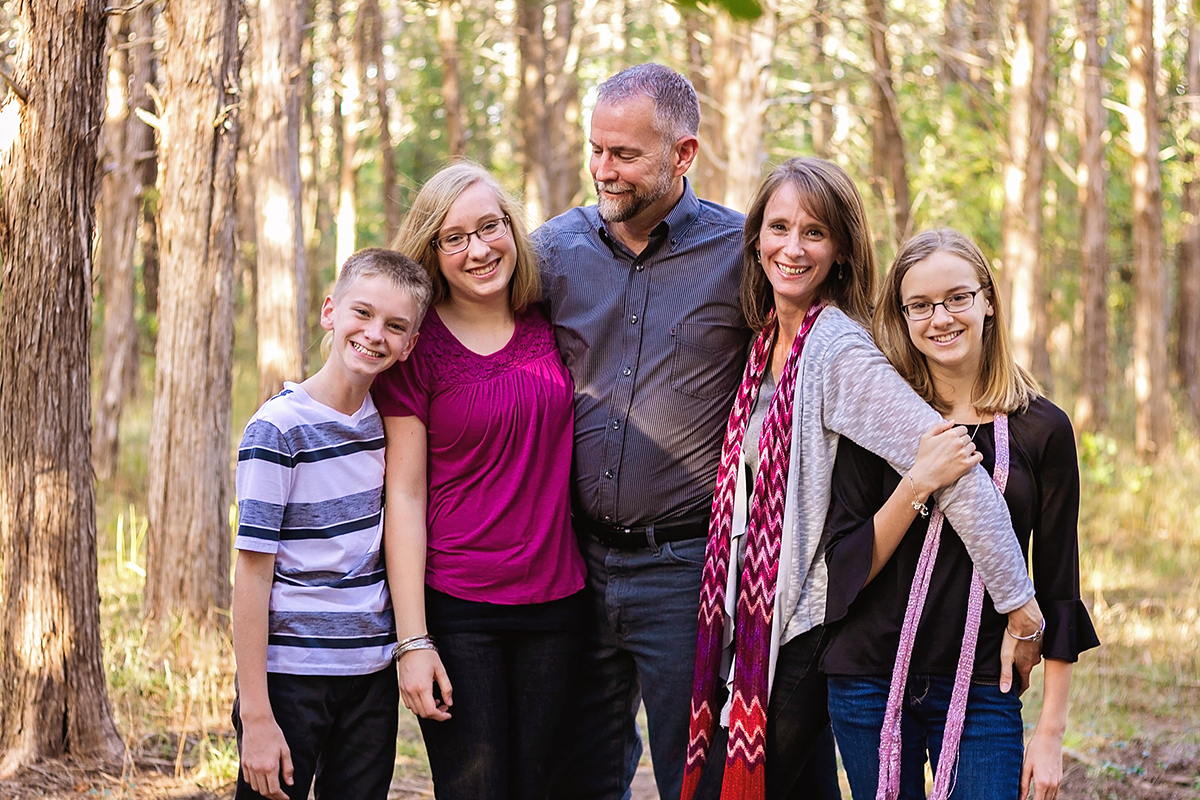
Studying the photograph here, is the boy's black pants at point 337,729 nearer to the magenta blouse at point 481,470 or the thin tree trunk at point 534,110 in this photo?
the magenta blouse at point 481,470

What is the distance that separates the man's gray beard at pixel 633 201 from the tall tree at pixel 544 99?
12.6 metres

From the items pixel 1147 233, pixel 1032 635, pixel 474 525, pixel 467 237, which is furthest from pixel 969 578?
pixel 1147 233

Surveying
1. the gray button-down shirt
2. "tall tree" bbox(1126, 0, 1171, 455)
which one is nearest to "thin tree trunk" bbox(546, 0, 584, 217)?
"tall tree" bbox(1126, 0, 1171, 455)

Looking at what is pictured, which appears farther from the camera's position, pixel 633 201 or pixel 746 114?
pixel 746 114

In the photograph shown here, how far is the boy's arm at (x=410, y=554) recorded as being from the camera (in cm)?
280

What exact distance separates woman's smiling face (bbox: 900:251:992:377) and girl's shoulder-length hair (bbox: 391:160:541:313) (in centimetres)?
101

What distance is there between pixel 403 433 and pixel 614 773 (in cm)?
118

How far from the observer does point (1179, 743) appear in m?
5.03

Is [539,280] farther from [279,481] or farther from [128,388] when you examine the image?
[128,388]

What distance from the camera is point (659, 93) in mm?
3094

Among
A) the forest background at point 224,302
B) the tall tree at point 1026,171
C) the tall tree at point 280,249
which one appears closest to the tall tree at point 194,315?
the forest background at point 224,302

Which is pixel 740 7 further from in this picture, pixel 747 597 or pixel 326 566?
pixel 326 566

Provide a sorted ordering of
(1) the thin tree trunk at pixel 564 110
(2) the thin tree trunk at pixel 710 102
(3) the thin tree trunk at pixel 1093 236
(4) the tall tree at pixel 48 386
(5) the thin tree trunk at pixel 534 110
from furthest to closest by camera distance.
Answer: (1) the thin tree trunk at pixel 564 110
(5) the thin tree trunk at pixel 534 110
(3) the thin tree trunk at pixel 1093 236
(2) the thin tree trunk at pixel 710 102
(4) the tall tree at pixel 48 386

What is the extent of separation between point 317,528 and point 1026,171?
9646 mm
